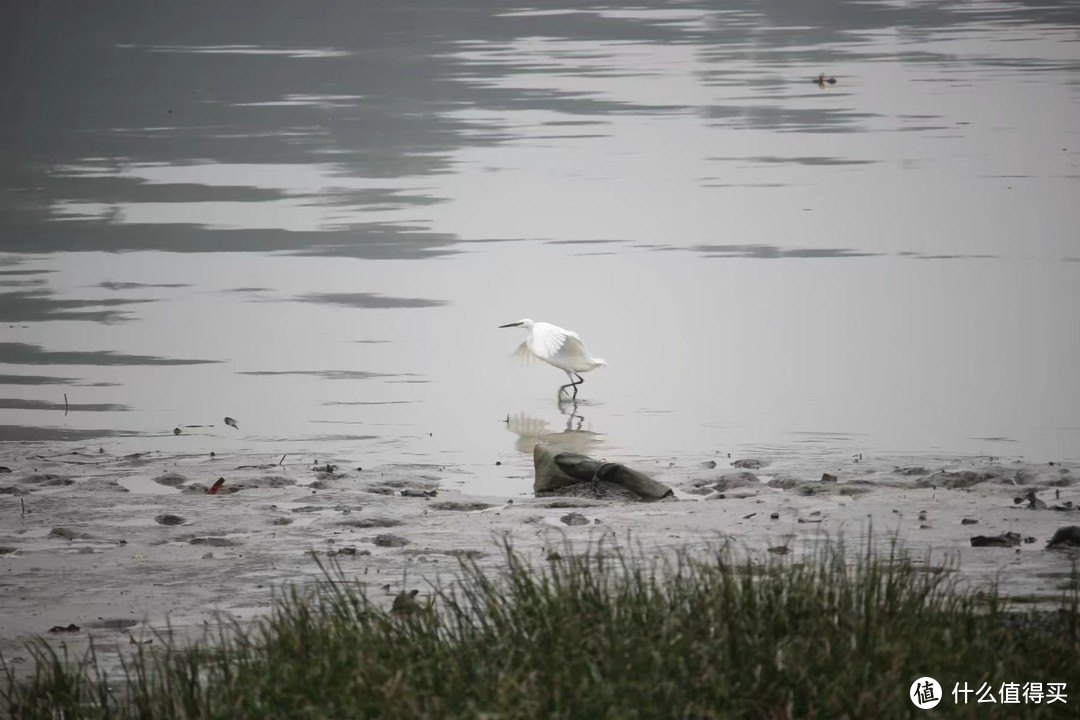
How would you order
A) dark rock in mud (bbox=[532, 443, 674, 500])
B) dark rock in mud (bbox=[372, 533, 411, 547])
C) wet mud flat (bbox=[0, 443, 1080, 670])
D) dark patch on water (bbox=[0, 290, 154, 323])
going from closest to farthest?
wet mud flat (bbox=[0, 443, 1080, 670]), dark rock in mud (bbox=[372, 533, 411, 547]), dark rock in mud (bbox=[532, 443, 674, 500]), dark patch on water (bbox=[0, 290, 154, 323])

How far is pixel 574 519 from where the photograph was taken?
27.6ft

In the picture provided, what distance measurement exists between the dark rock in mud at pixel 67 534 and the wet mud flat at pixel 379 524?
0.01 meters

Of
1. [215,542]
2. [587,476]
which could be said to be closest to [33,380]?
[215,542]

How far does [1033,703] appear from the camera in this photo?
507cm

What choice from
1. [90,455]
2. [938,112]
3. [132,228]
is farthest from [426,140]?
→ [90,455]

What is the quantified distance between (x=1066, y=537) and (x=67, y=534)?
4.91m

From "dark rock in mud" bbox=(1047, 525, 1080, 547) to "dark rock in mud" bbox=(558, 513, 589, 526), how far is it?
7.39 feet

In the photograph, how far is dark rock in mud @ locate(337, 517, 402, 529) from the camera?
8.50 meters

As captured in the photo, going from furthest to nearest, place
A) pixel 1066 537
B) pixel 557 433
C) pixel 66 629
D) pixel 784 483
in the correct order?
1. pixel 557 433
2. pixel 784 483
3. pixel 1066 537
4. pixel 66 629

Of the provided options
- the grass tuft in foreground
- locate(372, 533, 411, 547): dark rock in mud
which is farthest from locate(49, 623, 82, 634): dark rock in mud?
locate(372, 533, 411, 547): dark rock in mud

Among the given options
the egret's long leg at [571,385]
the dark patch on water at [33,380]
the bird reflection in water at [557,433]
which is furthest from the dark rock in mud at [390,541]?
the dark patch on water at [33,380]

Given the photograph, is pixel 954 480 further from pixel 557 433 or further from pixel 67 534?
pixel 67 534

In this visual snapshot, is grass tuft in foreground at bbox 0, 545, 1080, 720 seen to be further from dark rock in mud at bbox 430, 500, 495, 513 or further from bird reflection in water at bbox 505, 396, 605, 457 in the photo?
bird reflection in water at bbox 505, 396, 605, 457

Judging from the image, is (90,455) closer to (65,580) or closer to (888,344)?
(65,580)
